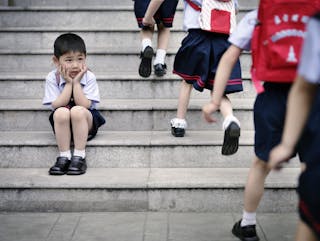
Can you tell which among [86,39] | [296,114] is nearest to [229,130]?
[296,114]

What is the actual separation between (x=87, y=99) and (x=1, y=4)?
331 centimetres

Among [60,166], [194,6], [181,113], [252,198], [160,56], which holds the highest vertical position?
[194,6]

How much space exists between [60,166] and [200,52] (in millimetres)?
1271

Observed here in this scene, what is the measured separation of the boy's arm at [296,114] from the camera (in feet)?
6.31

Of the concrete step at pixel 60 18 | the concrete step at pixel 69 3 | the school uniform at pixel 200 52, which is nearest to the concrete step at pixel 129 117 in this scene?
the school uniform at pixel 200 52

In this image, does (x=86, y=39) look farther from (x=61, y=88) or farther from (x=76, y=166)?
(x=76, y=166)

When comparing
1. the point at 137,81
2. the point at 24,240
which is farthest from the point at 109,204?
the point at 137,81

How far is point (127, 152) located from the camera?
13.3ft

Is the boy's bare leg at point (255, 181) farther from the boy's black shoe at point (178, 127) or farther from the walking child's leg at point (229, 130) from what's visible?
the boy's black shoe at point (178, 127)

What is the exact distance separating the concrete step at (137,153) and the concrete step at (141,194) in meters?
0.28

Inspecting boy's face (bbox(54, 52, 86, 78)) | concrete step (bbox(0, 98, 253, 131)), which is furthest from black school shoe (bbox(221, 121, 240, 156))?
boy's face (bbox(54, 52, 86, 78))

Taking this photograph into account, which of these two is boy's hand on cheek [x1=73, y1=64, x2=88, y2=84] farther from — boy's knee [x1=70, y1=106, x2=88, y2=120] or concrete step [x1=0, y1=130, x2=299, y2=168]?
concrete step [x1=0, y1=130, x2=299, y2=168]

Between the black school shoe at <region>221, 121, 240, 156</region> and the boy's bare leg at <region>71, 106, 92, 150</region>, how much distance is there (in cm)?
101

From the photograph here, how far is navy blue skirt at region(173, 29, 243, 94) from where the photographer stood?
13.2 ft
